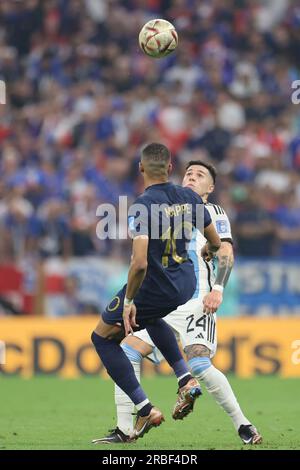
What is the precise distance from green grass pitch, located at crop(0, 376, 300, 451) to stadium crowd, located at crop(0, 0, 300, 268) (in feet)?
9.45

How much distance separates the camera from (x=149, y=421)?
24.6 feet

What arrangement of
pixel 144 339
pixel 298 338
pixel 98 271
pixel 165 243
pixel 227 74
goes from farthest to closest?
pixel 227 74, pixel 98 271, pixel 298 338, pixel 144 339, pixel 165 243

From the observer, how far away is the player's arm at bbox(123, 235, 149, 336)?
7199 mm

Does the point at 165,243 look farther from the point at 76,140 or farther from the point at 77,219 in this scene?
the point at 76,140

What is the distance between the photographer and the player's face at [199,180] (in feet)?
27.8

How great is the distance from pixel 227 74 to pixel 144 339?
36.4 ft

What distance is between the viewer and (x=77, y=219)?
15.6 m

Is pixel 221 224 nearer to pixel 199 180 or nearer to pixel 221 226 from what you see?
pixel 221 226

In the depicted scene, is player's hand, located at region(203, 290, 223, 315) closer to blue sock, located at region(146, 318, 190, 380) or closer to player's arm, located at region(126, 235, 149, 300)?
blue sock, located at region(146, 318, 190, 380)

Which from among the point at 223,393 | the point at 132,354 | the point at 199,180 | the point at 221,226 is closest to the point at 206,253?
the point at 221,226

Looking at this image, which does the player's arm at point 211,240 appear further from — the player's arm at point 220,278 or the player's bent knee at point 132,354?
the player's bent knee at point 132,354

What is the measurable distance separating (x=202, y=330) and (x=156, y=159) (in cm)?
139

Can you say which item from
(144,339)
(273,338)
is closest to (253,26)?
(273,338)

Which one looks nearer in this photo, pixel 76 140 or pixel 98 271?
pixel 98 271
